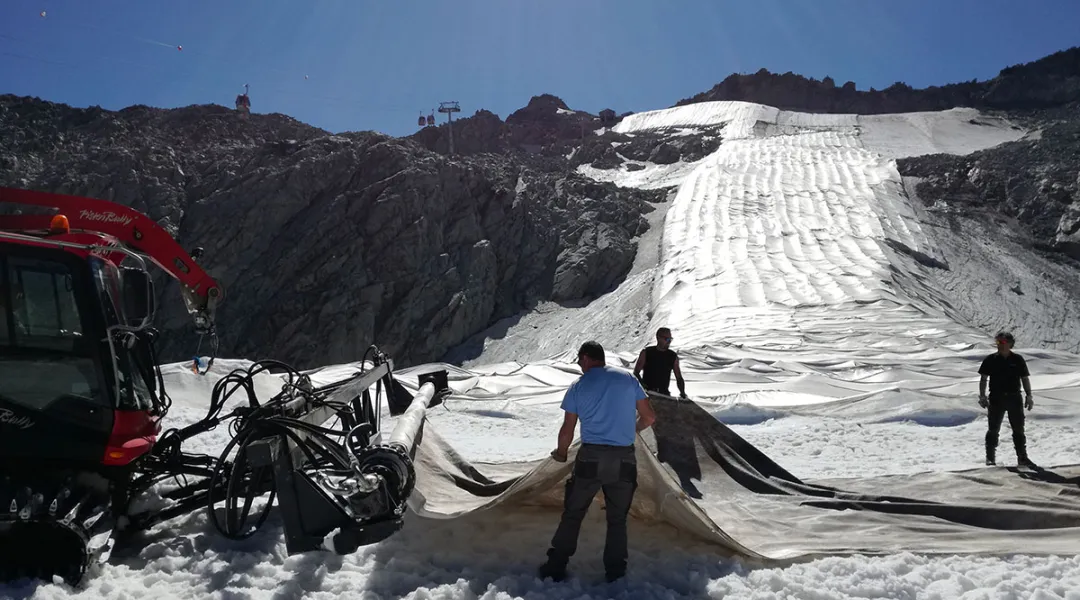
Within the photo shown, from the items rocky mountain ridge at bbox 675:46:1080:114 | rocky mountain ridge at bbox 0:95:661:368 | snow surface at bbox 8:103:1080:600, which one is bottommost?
snow surface at bbox 8:103:1080:600

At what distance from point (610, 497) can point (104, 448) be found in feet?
10.7

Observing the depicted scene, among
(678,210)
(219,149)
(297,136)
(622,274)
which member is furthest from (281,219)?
(678,210)

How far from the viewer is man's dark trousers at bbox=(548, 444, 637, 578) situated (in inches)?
172

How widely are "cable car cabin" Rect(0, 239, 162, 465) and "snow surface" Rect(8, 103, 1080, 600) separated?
824mm

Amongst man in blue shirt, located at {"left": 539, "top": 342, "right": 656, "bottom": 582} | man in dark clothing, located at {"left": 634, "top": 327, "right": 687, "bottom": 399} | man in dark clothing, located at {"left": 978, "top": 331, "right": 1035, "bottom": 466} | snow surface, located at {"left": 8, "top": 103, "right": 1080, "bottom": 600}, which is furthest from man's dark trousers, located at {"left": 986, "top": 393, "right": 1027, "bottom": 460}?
man in blue shirt, located at {"left": 539, "top": 342, "right": 656, "bottom": 582}

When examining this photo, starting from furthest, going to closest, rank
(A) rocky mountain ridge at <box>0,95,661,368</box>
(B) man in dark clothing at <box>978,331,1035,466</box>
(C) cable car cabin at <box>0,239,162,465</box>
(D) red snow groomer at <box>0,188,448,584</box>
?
(A) rocky mountain ridge at <box>0,95,661,368</box>
(B) man in dark clothing at <box>978,331,1035,466</box>
(C) cable car cabin at <box>0,239,162,465</box>
(D) red snow groomer at <box>0,188,448,584</box>

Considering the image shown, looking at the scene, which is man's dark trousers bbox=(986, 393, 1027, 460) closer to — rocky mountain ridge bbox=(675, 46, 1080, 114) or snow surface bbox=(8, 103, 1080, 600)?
snow surface bbox=(8, 103, 1080, 600)

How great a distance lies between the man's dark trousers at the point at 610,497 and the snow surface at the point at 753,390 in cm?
15

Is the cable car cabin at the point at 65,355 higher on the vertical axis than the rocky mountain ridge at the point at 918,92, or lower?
lower

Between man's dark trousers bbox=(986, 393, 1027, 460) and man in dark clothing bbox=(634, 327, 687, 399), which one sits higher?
man in dark clothing bbox=(634, 327, 687, 399)

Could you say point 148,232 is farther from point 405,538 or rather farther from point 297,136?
point 297,136

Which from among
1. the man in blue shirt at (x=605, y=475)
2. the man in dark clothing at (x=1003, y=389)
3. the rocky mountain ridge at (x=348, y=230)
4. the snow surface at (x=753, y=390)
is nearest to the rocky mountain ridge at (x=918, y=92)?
the snow surface at (x=753, y=390)

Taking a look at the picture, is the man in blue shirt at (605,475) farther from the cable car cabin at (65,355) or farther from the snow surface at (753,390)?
the cable car cabin at (65,355)

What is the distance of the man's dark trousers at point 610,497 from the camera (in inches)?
172
